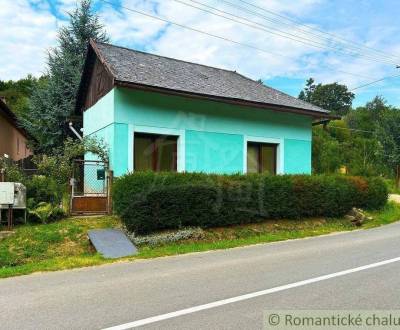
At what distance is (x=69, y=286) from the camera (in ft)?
21.0

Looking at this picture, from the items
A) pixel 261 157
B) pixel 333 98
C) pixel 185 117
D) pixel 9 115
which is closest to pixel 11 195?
pixel 185 117

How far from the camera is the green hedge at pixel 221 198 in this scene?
33.8 ft

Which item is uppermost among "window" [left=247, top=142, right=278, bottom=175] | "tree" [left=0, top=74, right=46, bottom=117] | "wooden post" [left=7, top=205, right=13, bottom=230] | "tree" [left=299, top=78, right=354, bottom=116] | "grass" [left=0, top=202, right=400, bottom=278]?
"tree" [left=299, top=78, right=354, bottom=116]

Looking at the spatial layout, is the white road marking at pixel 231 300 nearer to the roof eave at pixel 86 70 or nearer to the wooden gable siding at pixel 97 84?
the wooden gable siding at pixel 97 84

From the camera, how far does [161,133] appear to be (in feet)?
46.3

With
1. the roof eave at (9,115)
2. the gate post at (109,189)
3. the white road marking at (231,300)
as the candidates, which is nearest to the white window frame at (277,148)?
the gate post at (109,189)

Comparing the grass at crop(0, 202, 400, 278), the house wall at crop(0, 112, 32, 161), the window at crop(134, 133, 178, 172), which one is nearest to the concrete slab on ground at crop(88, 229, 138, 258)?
the grass at crop(0, 202, 400, 278)

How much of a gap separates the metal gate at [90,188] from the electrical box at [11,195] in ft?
4.60

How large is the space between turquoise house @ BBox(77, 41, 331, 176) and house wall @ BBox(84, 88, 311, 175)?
0.03m

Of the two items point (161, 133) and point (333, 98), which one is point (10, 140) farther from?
point (333, 98)

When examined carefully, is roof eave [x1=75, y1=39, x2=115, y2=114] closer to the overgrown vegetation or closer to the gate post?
the gate post

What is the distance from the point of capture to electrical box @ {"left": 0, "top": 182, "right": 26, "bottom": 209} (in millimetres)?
10641

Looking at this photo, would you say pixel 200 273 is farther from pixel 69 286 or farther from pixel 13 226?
pixel 13 226

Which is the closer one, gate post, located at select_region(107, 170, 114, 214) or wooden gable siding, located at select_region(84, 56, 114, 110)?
gate post, located at select_region(107, 170, 114, 214)
